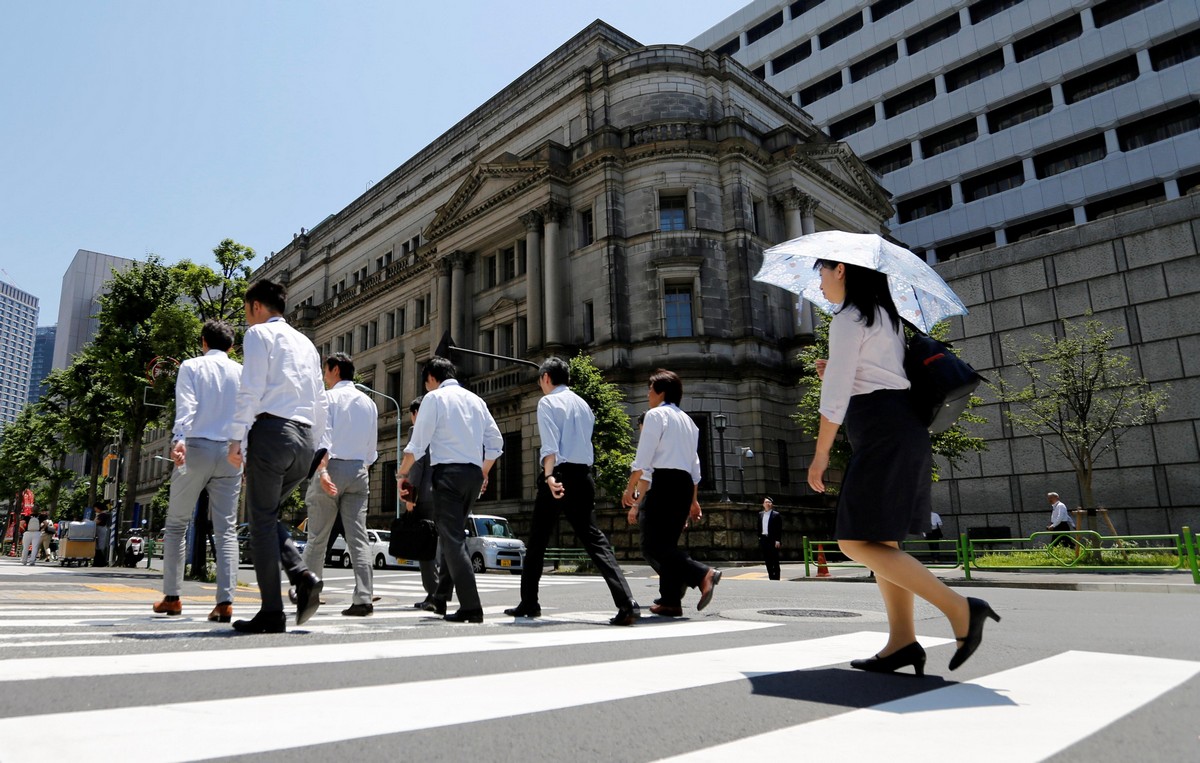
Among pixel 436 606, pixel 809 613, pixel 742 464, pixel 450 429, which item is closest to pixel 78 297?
pixel 742 464

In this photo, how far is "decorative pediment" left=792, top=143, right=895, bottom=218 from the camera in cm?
3478

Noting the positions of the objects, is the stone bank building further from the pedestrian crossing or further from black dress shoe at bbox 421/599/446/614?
the pedestrian crossing

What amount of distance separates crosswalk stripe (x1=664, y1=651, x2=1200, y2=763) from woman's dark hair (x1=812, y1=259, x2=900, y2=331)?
5.28ft

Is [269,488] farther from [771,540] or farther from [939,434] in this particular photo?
[939,434]

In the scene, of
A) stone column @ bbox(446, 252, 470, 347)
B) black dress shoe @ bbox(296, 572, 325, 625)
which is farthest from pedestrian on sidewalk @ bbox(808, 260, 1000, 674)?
stone column @ bbox(446, 252, 470, 347)

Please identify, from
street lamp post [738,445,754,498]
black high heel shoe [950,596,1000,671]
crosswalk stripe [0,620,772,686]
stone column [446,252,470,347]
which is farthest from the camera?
stone column [446,252,470,347]

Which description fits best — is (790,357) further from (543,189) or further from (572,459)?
(572,459)

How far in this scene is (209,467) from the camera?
18.0 feet

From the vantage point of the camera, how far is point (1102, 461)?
23125mm

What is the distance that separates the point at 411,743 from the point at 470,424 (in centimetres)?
394

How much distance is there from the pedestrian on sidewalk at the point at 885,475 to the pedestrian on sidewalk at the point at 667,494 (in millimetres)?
2747

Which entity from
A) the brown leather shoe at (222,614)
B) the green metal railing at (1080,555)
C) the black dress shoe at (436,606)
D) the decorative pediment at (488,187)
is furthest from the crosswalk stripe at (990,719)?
the decorative pediment at (488,187)

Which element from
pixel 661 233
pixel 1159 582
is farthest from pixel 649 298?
pixel 1159 582

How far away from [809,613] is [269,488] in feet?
15.2
